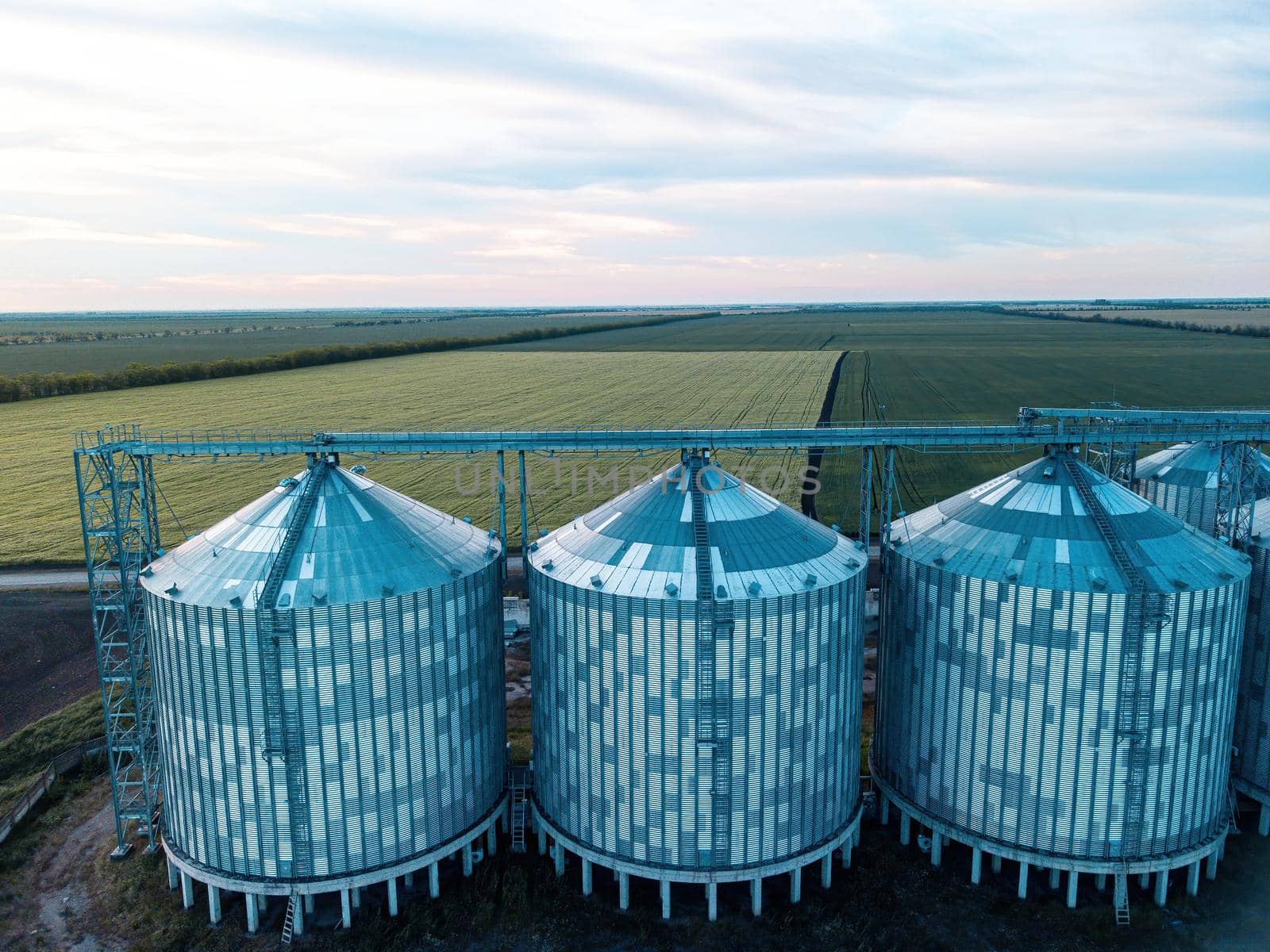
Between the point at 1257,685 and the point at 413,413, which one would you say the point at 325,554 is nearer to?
the point at 1257,685

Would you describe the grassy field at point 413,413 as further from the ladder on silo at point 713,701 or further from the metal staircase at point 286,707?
the ladder on silo at point 713,701

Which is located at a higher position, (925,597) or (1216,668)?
(925,597)

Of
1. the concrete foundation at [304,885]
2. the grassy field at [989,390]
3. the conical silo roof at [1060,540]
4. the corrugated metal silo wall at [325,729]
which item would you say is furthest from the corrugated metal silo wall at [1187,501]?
the concrete foundation at [304,885]

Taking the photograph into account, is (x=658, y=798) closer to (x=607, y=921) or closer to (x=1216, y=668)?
(x=607, y=921)

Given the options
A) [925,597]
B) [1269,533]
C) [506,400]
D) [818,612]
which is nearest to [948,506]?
[925,597]

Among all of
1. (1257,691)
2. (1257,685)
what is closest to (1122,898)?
(1257,691)
